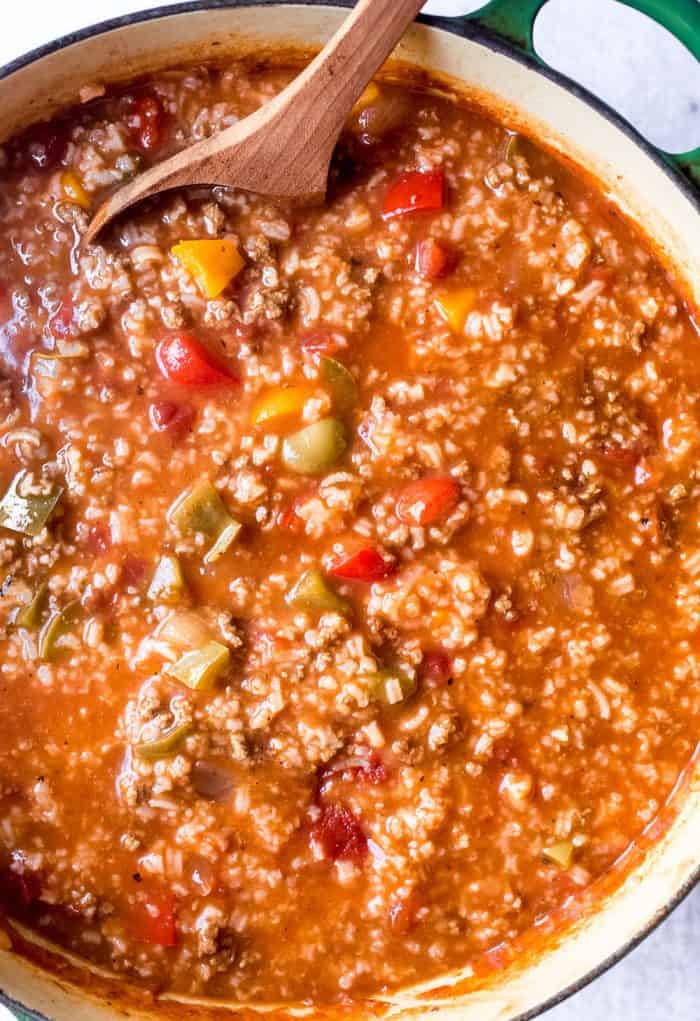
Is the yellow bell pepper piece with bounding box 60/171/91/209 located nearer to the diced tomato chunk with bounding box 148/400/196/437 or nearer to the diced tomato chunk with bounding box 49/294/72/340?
the diced tomato chunk with bounding box 49/294/72/340

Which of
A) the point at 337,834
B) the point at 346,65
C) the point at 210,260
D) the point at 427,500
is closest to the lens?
the point at 346,65

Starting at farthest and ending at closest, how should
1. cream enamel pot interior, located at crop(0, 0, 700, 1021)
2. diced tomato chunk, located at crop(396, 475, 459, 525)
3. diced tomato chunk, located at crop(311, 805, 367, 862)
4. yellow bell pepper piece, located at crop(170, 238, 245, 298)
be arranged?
1. diced tomato chunk, located at crop(311, 805, 367, 862)
2. diced tomato chunk, located at crop(396, 475, 459, 525)
3. yellow bell pepper piece, located at crop(170, 238, 245, 298)
4. cream enamel pot interior, located at crop(0, 0, 700, 1021)

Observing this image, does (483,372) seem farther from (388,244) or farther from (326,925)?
(326,925)

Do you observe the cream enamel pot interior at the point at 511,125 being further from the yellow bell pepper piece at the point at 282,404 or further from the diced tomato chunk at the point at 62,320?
the yellow bell pepper piece at the point at 282,404

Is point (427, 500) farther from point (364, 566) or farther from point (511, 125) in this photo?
point (511, 125)

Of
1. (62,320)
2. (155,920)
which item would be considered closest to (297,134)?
(62,320)

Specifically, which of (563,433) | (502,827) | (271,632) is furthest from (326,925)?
(563,433)

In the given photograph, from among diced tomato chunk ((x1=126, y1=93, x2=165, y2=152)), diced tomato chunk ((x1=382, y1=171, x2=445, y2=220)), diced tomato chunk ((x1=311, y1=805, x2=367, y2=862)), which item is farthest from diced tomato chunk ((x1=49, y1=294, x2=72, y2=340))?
diced tomato chunk ((x1=311, y1=805, x2=367, y2=862))
